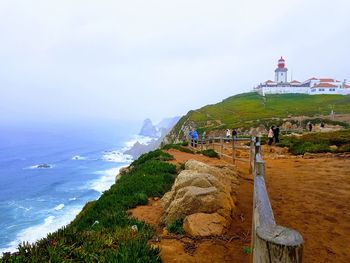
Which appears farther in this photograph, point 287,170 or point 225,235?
point 287,170

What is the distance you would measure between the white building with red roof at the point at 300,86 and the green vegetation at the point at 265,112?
589cm

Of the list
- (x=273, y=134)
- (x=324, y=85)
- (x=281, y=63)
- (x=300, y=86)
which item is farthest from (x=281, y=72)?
(x=273, y=134)

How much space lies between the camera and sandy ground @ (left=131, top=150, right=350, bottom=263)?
581cm

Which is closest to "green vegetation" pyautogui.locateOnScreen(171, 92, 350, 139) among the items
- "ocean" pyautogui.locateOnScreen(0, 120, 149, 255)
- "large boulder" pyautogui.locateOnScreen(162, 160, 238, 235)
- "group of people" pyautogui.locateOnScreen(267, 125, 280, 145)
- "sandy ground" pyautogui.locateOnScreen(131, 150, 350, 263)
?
"group of people" pyautogui.locateOnScreen(267, 125, 280, 145)

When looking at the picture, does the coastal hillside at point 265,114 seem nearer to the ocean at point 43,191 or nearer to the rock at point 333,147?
the ocean at point 43,191

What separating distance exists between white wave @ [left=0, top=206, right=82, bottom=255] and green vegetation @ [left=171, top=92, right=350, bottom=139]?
1359 inches

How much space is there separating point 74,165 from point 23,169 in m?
15.4

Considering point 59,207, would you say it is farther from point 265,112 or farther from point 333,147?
point 265,112

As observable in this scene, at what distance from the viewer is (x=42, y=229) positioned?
137ft

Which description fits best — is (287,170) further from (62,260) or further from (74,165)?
(74,165)

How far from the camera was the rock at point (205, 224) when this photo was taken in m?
6.91

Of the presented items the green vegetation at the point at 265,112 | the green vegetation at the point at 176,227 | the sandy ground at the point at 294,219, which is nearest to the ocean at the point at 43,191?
the green vegetation at the point at 265,112

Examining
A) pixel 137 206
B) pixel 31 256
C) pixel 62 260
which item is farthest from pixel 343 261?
pixel 137 206

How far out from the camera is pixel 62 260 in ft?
16.2
